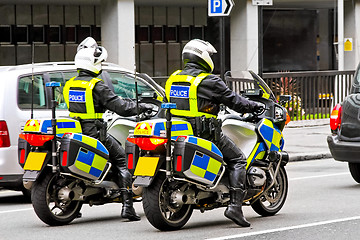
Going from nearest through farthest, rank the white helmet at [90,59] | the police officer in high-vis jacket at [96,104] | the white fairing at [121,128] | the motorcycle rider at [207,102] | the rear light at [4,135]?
the motorcycle rider at [207,102]
the police officer in high-vis jacket at [96,104]
the white helmet at [90,59]
the white fairing at [121,128]
the rear light at [4,135]

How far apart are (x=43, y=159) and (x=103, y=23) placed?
16.2 m

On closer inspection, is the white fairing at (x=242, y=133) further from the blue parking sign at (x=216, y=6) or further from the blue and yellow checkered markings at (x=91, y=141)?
the blue parking sign at (x=216, y=6)

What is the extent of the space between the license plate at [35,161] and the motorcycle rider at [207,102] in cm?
137

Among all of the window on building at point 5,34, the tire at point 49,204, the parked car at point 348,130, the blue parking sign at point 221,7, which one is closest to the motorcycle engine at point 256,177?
the tire at point 49,204

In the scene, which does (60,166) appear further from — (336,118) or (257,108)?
(336,118)

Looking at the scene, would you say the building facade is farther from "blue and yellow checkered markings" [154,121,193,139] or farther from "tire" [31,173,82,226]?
"blue and yellow checkered markings" [154,121,193,139]

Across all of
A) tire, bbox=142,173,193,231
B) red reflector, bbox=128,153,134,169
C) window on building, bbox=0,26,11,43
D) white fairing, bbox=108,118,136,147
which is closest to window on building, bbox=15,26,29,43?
window on building, bbox=0,26,11,43

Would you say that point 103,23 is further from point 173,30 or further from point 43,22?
point 173,30

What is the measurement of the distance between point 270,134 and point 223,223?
41.1 inches

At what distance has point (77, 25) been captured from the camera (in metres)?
27.9

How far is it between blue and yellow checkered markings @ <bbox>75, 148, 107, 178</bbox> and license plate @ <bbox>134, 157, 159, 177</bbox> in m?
0.81

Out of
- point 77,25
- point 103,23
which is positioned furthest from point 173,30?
point 103,23

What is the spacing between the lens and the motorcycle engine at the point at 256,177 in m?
9.26

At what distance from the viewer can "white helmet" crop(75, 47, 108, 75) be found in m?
9.61
